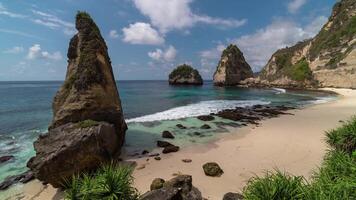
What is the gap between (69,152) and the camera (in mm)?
10977

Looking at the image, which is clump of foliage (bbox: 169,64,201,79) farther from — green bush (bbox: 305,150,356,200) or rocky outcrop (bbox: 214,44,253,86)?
green bush (bbox: 305,150,356,200)

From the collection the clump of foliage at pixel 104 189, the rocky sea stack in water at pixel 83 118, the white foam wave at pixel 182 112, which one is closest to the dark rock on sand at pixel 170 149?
the rocky sea stack in water at pixel 83 118

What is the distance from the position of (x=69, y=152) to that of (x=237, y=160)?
8.85 metres

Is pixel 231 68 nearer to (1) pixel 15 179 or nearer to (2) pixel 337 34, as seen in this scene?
(2) pixel 337 34

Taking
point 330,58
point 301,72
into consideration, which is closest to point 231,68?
point 301,72

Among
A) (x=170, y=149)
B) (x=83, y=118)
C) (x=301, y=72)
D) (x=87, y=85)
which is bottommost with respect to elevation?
(x=170, y=149)

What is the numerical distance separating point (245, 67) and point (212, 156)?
350 feet

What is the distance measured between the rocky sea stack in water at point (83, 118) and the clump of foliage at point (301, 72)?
71653mm

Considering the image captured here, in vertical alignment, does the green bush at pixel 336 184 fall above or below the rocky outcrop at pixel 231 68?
below

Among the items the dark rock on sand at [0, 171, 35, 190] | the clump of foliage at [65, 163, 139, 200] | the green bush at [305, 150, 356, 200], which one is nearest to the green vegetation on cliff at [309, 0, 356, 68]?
the green bush at [305, 150, 356, 200]

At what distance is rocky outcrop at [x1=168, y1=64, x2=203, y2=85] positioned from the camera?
121 metres

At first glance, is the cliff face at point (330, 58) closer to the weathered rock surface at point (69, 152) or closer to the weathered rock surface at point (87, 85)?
the weathered rock surface at point (87, 85)

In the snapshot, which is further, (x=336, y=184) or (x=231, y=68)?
(x=231, y=68)

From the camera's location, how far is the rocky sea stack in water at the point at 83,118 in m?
10.9
